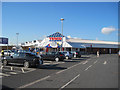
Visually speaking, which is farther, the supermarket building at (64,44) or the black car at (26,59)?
the supermarket building at (64,44)

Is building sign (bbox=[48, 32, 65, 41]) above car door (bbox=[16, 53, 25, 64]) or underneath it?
above

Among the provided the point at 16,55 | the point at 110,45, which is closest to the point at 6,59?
the point at 16,55

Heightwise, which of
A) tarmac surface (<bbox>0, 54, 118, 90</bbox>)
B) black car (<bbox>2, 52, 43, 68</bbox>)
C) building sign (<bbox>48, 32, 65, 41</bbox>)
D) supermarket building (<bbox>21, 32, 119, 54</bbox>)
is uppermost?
building sign (<bbox>48, 32, 65, 41</bbox>)

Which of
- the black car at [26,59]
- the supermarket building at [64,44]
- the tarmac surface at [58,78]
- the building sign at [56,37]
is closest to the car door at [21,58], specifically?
the black car at [26,59]

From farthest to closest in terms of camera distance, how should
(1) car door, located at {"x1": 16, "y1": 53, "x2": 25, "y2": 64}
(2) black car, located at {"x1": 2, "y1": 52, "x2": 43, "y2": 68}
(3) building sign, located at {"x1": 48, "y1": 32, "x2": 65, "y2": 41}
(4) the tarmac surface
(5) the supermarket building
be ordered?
(5) the supermarket building < (3) building sign, located at {"x1": 48, "y1": 32, "x2": 65, "y2": 41} < (1) car door, located at {"x1": 16, "y1": 53, "x2": 25, "y2": 64} < (2) black car, located at {"x1": 2, "y1": 52, "x2": 43, "y2": 68} < (4) the tarmac surface

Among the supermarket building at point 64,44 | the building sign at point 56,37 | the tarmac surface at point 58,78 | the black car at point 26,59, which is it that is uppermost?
the building sign at point 56,37

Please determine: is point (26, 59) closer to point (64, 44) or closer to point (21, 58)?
point (21, 58)

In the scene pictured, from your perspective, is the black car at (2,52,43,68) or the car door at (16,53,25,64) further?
the car door at (16,53,25,64)

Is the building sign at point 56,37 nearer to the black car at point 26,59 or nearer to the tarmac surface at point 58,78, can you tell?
the black car at point 26,59

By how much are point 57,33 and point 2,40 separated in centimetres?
2128

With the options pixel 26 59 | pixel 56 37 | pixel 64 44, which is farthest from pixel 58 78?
pixel 64 44

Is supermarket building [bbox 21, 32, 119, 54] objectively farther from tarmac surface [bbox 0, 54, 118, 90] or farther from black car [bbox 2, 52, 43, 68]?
tarmac surface [bbox 0, 54, 118, 90]

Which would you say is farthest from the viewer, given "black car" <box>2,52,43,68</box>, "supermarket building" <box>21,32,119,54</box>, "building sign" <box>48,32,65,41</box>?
"supermarket building" <box>21,32,119,54</box>

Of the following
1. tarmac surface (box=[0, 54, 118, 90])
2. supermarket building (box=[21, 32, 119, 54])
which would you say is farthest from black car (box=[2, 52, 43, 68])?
supermarket building (box=[21, 32, 119, 54])
